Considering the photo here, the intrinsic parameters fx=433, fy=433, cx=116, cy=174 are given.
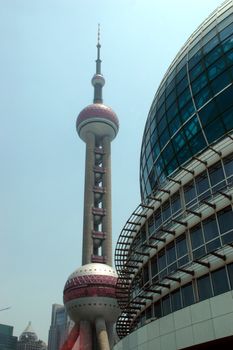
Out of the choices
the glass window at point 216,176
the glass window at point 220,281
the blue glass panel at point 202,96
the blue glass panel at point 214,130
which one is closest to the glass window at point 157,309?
the glass window at point 220,281

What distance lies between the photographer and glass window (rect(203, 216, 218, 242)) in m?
26.8

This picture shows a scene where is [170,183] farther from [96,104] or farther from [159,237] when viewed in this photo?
[96,104]

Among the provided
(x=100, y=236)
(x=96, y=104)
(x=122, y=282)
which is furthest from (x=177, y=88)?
(x=96, y=104)

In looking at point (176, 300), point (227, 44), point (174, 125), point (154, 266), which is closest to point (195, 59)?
point (227, 44)

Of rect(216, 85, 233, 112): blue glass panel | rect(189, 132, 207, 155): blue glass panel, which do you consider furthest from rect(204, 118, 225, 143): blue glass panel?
rect(216, 85, 233, 112): blue glass panel

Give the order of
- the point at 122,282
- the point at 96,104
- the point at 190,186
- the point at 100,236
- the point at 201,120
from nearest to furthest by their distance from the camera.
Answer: the point at 190,186 → the point at 201,120 → the point at 122,282 → the point at 100,236 → the point at 96,104

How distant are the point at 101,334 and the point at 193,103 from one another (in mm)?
46249

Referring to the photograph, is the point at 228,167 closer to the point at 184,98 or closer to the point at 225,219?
the point at 225,219

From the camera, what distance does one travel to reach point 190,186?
30.8m

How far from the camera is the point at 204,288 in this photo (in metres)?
26.2

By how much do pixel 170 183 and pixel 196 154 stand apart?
10.0 ft

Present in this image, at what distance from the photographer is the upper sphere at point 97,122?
11038 cm

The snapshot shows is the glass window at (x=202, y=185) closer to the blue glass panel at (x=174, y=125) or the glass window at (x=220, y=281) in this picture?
the glass window at (x=220, y=281)

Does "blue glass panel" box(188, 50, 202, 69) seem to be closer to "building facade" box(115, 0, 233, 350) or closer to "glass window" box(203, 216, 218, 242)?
"building facade" box(115, 0, 233, 350)
